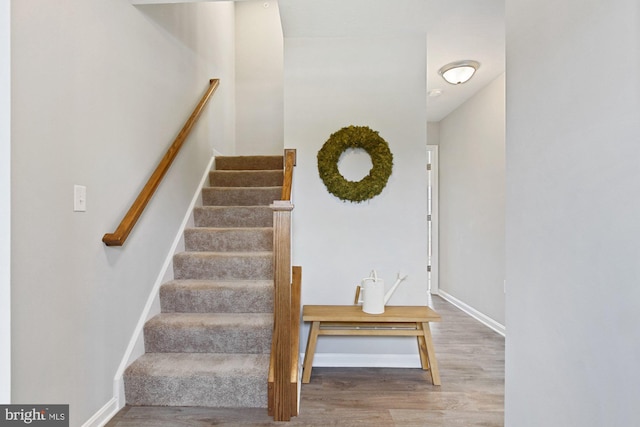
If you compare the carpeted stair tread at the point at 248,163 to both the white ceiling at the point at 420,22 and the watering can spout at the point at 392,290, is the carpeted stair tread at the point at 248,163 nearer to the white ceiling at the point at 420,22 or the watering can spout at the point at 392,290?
the white ceiling at the point at 420,22

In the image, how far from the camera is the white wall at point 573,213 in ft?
3.05

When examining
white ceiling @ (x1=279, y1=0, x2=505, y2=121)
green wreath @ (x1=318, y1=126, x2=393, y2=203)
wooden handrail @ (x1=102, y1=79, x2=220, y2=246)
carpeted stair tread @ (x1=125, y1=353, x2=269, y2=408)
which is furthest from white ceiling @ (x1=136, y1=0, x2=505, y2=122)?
carpeted stair tread @ (x1=125, y1=353, x2=269, y2=408)

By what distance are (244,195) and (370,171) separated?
54.8 inches

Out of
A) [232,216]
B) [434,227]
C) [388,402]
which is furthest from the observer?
[434,227]

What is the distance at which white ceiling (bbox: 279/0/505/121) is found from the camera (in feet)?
7.23

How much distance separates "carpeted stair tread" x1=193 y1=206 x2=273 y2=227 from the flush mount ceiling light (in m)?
2.11

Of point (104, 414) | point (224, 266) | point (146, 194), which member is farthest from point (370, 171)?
point (104, 414)

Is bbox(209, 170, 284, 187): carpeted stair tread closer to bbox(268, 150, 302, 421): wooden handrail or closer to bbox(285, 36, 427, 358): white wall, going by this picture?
bbox(285, 36, 427, 358): white wall

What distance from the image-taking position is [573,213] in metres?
1.11

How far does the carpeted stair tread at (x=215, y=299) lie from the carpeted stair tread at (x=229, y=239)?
515 mm

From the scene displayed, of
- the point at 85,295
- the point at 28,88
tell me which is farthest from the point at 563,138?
the point at 85,295

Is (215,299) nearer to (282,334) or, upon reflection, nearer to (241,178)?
(282,334)

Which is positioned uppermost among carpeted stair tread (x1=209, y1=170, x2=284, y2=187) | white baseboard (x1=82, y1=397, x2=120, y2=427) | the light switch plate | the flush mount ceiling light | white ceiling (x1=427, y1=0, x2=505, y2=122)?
white ceiling (x1=427, y1=0, x2=505, y2=122)
